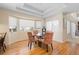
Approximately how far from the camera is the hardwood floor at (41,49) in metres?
2.12

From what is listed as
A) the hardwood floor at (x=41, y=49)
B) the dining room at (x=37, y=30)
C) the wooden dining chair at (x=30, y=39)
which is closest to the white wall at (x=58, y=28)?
the dining room at (x=37, y=30)

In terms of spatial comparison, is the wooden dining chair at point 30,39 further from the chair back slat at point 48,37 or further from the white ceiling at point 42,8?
the white ceiling at point 42,8

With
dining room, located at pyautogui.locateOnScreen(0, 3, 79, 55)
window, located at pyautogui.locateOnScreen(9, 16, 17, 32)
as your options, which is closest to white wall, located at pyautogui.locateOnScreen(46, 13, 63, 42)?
dining room, located at pyautogui.locateOnScreen(0, 3, 79, 55)

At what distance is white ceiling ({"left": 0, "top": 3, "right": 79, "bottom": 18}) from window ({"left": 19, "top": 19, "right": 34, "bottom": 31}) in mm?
196

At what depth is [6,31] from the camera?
6.84ft


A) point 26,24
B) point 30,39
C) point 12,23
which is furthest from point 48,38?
point 12,23

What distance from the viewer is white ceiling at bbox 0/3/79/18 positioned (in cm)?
207

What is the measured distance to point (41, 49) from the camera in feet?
7.11

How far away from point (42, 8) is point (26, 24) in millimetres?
503

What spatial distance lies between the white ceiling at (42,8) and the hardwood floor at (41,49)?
0.67 metres

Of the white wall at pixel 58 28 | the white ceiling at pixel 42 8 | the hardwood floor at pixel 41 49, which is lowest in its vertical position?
the hardwood floor at pixel 41 49
